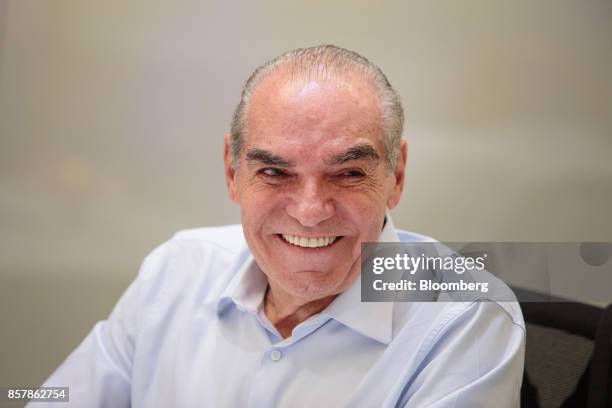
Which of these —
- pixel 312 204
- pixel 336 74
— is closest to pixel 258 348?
pixel 312 204

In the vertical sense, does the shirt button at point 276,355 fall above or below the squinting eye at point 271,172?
below

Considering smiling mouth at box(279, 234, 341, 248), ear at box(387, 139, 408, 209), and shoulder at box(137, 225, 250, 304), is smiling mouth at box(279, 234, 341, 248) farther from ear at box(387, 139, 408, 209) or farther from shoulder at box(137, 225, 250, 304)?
shoulder at box(137, 225, 250, 304)

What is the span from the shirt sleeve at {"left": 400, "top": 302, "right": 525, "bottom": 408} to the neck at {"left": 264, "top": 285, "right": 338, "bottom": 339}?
0.26 m

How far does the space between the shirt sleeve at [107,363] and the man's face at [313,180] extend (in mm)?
415

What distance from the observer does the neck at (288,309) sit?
4.21ft

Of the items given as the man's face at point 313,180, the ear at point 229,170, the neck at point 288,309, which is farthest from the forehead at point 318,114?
the neck at point 288,309

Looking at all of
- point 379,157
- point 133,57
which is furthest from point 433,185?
point 133,57

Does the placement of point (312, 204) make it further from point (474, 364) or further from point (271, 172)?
point (474, 364)

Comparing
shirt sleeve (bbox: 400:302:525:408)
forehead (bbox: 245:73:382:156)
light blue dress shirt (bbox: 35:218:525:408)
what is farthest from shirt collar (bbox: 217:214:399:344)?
forehead (bbox: 245:73:382:156)

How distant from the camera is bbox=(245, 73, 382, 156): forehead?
1.06m

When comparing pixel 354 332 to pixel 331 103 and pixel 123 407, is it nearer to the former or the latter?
pixel 331 103

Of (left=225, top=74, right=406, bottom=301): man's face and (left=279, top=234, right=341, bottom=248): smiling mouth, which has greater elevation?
(left=225, top=74, right=406, bottom=301): man's face

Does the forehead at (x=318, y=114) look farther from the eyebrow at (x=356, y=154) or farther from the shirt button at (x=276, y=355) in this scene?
the shirt button at (x=276, y=355)

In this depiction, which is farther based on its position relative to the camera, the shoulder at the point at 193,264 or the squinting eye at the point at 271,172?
the shoulder at the point at 193,264
